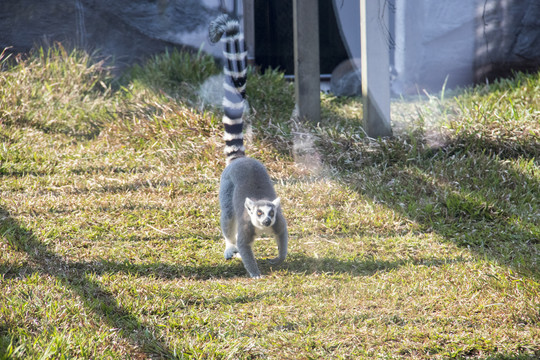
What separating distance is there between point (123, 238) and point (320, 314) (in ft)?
5.25

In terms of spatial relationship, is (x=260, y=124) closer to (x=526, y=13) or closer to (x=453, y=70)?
(x=453, y=70)

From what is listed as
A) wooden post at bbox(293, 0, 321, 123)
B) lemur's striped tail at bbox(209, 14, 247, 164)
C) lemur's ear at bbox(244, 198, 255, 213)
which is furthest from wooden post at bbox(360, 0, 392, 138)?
lemur's ear at bbox(244, 198, 255, 213)

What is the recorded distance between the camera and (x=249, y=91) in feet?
18.9

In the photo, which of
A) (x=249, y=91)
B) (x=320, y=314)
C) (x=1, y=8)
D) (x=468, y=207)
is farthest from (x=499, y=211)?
(x=1, y=8)

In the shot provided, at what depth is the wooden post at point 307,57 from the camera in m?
4.95

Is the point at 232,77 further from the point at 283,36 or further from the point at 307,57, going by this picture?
the point at 283,36

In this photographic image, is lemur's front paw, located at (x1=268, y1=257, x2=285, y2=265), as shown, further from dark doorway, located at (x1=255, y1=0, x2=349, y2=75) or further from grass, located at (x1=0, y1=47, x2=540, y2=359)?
dark doorway, located at (x1=255, y1=0, x2=349, y2=75)

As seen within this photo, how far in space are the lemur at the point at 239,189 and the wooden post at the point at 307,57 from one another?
148 centimetres

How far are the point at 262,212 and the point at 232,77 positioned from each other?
123cm

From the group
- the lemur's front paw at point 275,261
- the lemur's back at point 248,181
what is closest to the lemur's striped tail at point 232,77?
the lemur's back at point 248,181

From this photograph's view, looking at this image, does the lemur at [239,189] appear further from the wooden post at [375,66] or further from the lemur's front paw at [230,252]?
the wooden post at [375,66]

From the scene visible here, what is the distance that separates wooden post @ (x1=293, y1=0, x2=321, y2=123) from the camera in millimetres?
4945

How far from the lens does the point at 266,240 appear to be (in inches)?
143

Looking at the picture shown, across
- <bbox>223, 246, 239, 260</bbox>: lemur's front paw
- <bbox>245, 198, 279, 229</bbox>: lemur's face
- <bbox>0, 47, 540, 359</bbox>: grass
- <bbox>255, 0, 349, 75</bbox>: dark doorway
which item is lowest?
<bbox>223, 246, 239, 260</bbox>: lemur's front paw
